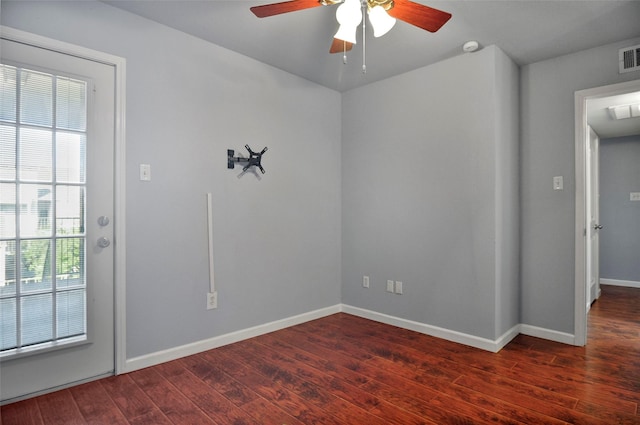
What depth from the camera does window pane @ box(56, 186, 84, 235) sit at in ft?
7.34

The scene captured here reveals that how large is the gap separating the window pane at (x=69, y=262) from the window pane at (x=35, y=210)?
12 cm

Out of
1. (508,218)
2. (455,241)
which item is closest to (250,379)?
(455,241)

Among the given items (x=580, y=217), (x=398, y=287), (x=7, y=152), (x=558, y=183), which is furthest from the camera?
(x=398, y=287)

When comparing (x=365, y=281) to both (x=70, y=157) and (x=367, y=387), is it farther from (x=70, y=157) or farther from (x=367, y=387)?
(x=70, y=157)

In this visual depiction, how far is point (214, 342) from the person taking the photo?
294 centimetres

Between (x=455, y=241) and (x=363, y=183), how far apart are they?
44.5 inches

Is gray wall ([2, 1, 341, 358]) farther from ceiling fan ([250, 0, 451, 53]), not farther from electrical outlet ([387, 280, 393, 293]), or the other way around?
ceiling fan ([250, 0, 451, 53])

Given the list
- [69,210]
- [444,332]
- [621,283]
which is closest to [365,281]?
[444,332]

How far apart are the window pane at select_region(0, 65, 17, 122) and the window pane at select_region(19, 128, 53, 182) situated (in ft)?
0.31

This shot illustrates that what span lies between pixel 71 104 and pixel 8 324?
1.32m

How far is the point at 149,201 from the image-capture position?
8.50 ft

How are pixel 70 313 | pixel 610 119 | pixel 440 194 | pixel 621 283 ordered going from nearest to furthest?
pixel 70 313 < pixel 440 194 < pixel 610 119 < pixel 621 283

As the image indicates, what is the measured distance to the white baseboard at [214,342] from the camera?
254cm

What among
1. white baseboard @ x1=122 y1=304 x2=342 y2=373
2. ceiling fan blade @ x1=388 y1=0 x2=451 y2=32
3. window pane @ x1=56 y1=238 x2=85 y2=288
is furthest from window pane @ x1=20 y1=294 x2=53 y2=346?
ceiling fan blade @ x1=388 y1=0 x2=451 y2=32
